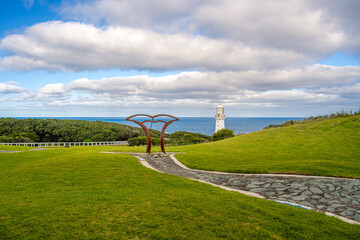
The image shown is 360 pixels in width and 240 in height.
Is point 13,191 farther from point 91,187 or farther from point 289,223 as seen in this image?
point 289,223

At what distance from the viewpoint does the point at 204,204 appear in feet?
18.7

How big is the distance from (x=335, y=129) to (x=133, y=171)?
52.3 feet

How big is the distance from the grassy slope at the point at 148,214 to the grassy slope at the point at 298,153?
4.53 meters

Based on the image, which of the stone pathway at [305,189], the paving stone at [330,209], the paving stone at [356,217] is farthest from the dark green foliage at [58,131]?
the paving stone at [356,217]

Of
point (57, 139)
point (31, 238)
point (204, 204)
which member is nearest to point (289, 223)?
point (204, 204)

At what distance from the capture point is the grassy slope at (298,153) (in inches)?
397

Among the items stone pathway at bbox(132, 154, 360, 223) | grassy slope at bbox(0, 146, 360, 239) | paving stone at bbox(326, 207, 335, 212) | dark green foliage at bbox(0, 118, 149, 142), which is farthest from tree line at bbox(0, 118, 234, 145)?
paving stone at bbox(326, 207, 335, 212)

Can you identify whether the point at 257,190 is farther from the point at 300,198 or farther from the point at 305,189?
the point at 305,189

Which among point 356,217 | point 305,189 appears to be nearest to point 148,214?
point 356,217

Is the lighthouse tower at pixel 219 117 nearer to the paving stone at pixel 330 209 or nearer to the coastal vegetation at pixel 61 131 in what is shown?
the coastal vegetation at pixel 61 131

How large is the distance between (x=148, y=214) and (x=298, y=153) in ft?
38.6

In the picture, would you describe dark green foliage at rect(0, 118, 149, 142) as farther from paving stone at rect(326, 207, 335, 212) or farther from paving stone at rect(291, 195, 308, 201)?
paving stone at rect(326, 207, 335, 212)

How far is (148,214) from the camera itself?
16.6 ft

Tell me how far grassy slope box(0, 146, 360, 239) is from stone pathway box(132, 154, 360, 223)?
1011mm
